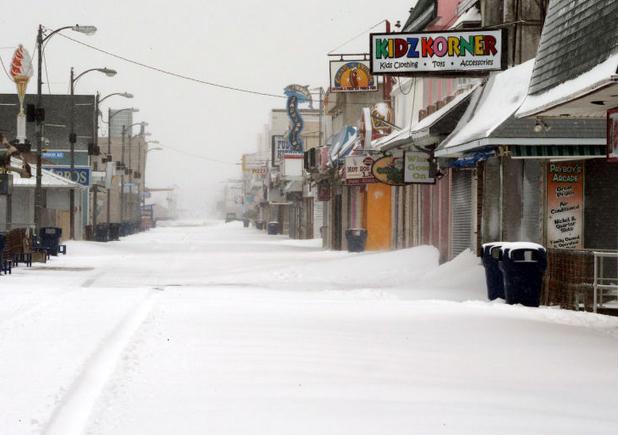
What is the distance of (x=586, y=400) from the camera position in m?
8.37

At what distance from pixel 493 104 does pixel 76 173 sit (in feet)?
127

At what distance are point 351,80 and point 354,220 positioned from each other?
235 inches

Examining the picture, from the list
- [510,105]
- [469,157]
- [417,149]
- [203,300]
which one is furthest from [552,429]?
[417,149]

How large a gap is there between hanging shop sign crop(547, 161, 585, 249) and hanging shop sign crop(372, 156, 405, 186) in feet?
38.0

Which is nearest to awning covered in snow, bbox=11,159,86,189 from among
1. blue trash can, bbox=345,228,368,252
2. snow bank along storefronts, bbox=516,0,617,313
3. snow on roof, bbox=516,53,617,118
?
blue trash can, bbox=345,228,368,252

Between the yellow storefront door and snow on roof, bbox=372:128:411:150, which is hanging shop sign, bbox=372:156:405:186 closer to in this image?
snow on roof, bbox=372:128:411:150

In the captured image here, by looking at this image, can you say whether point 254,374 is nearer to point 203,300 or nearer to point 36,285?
point 203,300

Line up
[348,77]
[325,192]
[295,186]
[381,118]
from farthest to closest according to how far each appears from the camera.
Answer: [295,186]
[325,192]
[348,77]
[381,118]

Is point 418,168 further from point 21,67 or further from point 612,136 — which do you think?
point 21,67

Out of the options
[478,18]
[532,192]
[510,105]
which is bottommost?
[532,192]

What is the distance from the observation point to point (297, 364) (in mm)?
10188

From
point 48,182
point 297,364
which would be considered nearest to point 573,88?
point 297,364

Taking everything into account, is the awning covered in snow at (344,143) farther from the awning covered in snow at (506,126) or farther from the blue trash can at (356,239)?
the awning covered in snow at (506,126)

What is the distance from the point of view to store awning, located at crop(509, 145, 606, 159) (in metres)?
19.0
